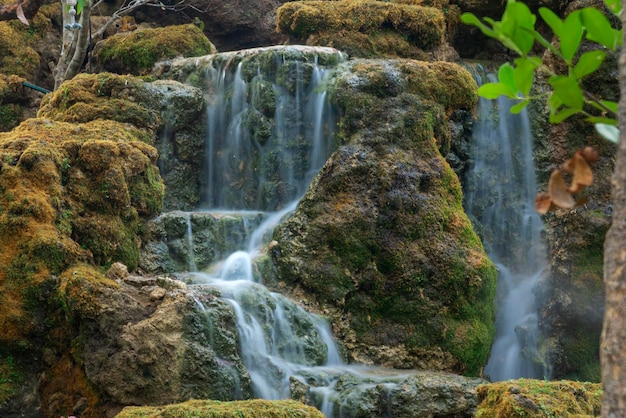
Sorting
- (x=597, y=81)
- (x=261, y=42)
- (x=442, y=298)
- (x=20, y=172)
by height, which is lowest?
(x=442, y=298)

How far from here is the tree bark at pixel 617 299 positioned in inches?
46.4

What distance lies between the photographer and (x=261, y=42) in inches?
627

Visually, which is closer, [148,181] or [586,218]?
[148,181]

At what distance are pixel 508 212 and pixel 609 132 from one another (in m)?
9.34

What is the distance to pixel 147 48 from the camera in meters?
12.0

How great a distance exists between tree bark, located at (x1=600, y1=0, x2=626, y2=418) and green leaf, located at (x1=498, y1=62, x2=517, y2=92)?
19cm

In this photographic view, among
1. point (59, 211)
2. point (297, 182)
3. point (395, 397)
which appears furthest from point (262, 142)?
point (395, 397)

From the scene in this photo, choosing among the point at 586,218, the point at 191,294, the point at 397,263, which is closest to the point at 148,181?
the point at 191,294

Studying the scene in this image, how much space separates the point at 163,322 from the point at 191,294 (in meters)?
0.47

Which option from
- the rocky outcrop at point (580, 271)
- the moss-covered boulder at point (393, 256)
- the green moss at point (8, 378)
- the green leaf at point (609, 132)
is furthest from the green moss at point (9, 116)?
the green leaf at point (609, 132)

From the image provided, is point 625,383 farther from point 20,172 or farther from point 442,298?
point 442,298

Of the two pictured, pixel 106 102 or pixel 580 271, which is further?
pixel 106 102

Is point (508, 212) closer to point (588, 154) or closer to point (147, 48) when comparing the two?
point (147, 48)

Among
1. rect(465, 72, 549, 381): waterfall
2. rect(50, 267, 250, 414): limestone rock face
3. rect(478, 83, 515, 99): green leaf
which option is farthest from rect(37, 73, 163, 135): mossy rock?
rect(478, 83, 515, 99): green leaf
